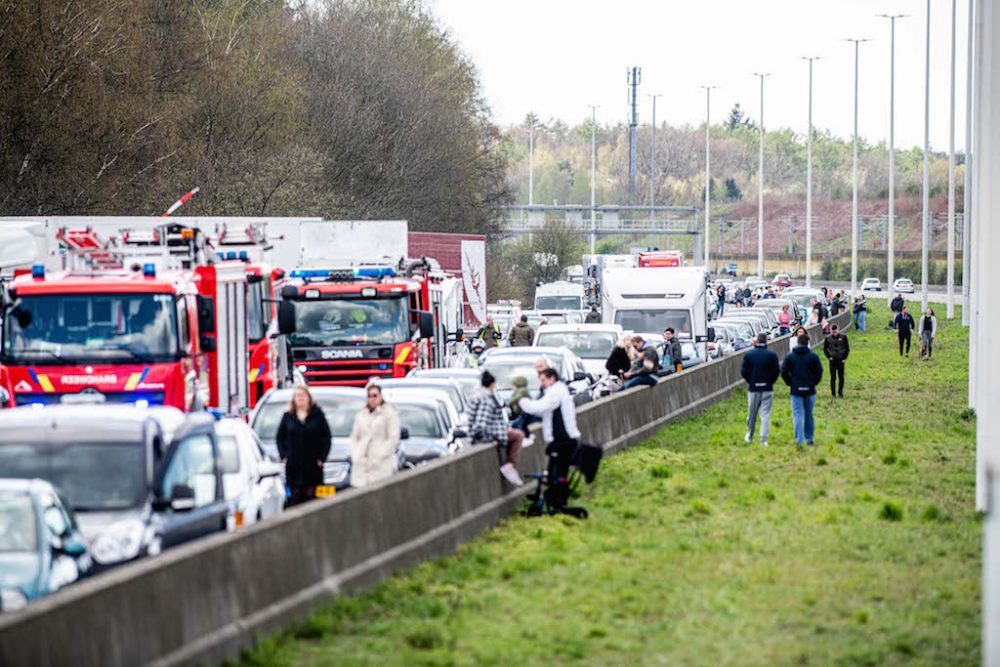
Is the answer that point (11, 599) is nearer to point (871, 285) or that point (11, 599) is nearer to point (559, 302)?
point (559, 302)

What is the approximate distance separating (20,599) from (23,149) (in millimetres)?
40108

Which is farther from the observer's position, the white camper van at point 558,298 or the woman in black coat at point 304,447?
the white camper van at point 558,298

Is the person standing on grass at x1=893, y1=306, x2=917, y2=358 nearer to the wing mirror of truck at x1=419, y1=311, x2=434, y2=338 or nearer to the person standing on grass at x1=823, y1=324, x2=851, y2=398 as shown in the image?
the person standing on grass at x1=823, y1=324, x2=851, y2=398

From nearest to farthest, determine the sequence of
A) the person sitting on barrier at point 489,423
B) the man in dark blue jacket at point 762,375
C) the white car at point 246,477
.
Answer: the white car at point 246,477, the person sitting on barrier at point 489,423, the man in dark blue jacket at point 762,375

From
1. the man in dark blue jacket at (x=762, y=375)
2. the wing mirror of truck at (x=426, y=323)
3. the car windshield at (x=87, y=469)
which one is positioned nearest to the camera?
the car windshield at (x=87, y=469)

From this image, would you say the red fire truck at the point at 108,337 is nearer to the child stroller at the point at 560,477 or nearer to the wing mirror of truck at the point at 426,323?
the child stroller at the point at 560,477

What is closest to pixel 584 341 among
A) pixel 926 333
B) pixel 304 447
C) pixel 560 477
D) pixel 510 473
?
pixel 560 477

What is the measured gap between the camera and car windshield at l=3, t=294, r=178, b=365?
23.4 metres

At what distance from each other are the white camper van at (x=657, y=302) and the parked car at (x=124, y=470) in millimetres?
29563

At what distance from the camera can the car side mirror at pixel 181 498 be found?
15.0 metres

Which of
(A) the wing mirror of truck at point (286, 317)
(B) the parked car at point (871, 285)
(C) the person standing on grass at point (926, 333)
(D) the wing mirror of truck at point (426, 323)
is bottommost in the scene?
(B) the parked car at point (871, 285)

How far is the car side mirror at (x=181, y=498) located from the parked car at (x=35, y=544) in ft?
3.31

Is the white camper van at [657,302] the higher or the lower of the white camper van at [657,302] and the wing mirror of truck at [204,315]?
the lower

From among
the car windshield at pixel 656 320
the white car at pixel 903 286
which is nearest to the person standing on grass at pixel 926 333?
the car windshield at pixel 656 320
